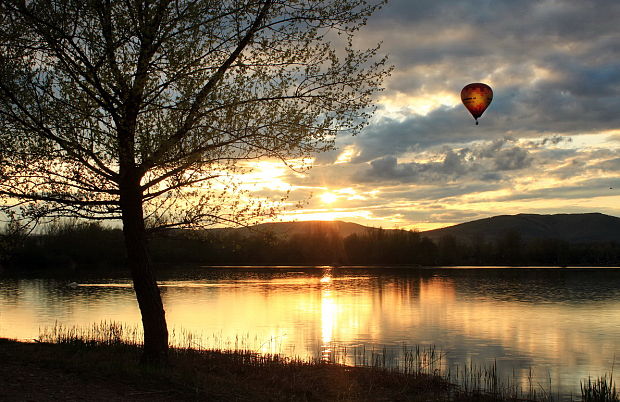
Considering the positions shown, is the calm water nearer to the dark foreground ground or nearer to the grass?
the grass

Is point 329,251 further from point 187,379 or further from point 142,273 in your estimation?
point 187,379

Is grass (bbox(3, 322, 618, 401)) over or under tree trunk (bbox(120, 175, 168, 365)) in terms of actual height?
under

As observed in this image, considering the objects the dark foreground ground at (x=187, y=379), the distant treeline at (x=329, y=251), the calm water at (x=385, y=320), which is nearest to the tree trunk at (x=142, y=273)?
the dark foreground ground at (x=187, y=379)

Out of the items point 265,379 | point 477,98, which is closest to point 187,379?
point 265,379

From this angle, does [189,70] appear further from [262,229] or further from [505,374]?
[505,374]

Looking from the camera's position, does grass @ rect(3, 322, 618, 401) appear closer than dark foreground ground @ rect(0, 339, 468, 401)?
No

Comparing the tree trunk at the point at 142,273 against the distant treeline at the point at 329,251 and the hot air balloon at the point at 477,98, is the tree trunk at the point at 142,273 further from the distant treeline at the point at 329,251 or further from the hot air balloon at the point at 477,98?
the distant treeline at the point at 329,251

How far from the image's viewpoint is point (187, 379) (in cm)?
1347

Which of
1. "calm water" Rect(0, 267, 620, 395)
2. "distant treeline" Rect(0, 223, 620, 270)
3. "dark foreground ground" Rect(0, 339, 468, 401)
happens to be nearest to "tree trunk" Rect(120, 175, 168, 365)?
"dark foreground ground" Rect(0, 339, 468, 401)

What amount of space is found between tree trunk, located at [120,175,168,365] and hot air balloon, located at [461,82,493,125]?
33.7m

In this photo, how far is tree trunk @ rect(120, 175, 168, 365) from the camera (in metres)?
14.6

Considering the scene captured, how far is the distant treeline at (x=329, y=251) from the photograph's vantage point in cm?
11600

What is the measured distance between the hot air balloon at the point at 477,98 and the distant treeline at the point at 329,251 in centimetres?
7363

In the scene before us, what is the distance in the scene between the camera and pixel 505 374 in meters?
22.6
